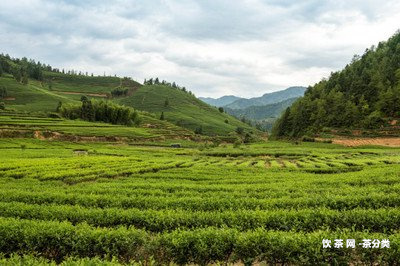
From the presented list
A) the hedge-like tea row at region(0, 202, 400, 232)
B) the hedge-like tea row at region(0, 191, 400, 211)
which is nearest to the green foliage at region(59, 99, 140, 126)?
the hedge-like tea row at region(0, 191, 400, 211)

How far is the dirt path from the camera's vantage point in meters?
95.5

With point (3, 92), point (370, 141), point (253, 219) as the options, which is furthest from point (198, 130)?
point (253, 219)

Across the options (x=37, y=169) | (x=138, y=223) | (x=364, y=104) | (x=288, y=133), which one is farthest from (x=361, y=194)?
(x=288, y=133)

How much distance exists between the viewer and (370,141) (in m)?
101

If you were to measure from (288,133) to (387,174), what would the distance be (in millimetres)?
122411

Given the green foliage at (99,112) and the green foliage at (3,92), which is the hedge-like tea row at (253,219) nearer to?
the green foliage at (99,112)

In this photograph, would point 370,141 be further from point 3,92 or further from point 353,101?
point 3,92

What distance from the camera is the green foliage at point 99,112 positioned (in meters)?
145

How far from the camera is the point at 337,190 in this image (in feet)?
72.0

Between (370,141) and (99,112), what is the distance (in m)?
124

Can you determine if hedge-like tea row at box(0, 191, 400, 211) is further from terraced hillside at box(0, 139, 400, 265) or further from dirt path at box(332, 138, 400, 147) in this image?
dirt path at box(332, 138, 400, 147)

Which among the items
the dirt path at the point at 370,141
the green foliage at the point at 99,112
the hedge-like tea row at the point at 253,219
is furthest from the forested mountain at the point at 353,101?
the hedge-like tea row at the point at 253,219

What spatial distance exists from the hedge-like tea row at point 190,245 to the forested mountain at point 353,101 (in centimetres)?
11826

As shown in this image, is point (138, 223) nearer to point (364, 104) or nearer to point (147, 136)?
point (147, 136)
